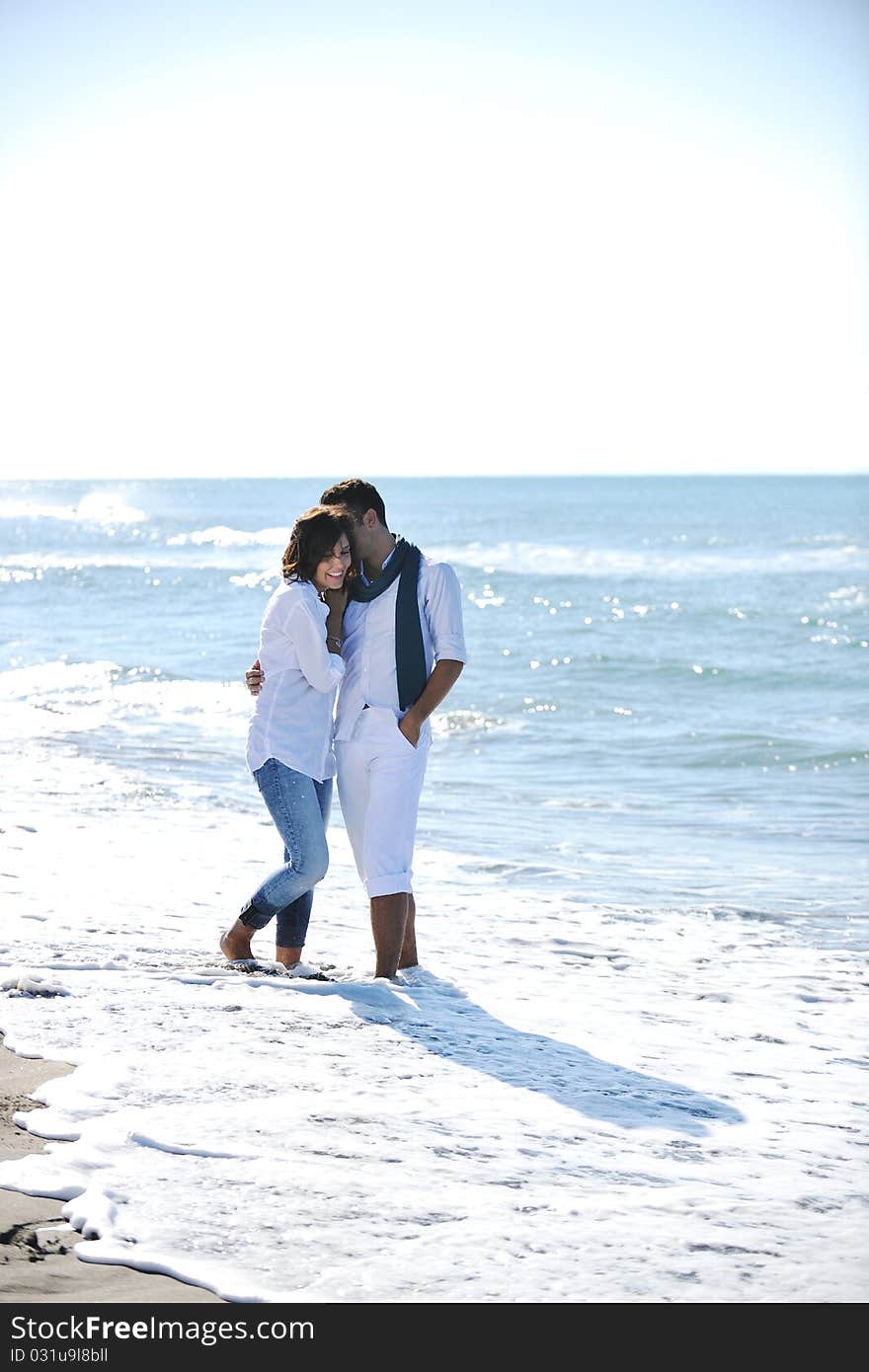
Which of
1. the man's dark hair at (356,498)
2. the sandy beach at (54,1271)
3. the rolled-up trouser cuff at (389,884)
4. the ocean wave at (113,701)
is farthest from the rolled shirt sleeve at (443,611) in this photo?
the ocean wave at (113,701)

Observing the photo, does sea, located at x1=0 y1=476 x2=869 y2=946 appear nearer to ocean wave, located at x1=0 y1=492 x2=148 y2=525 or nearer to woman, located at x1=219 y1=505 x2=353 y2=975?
woman, located at x1=219 y1=505 x2=353 y2=975

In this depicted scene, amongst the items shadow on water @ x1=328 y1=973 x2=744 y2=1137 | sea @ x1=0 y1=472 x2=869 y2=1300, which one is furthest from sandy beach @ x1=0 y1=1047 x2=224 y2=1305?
shadow on water @ x1=328 y1=973 x2=744 y2=1137

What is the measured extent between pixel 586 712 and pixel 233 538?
142 feet

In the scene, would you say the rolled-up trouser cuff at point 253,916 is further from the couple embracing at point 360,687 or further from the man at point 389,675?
the man at point 389,675

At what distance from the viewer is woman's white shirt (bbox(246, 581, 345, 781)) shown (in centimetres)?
507

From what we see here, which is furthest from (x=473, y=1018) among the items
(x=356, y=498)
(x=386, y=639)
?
(x=356, y=498)

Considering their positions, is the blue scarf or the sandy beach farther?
the blue scarf

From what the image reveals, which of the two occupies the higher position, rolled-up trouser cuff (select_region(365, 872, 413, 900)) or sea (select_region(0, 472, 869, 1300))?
rolled-up trouser cuff (select_region(365, 872, 413, 900))

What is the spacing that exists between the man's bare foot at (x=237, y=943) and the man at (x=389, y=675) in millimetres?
548

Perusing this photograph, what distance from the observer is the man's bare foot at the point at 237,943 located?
5445 millimetres

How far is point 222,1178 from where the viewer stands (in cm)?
347

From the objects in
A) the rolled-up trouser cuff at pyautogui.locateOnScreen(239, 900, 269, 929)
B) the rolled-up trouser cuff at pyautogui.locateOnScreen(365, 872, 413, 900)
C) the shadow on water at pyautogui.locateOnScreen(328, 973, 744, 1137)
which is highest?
the rolled-up trouser cuff at pyautogui.locateOnScreen(365, 872, 413, 900)

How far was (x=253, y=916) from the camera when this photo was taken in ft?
17.5
